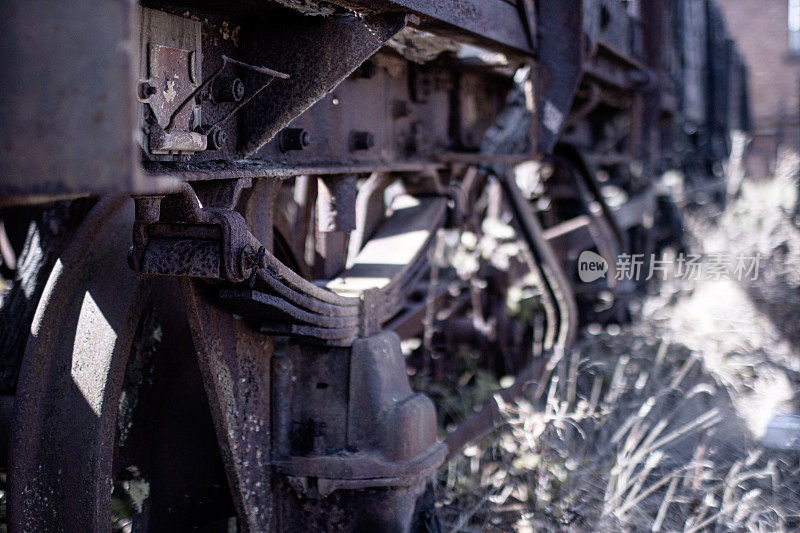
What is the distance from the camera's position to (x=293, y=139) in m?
2.40

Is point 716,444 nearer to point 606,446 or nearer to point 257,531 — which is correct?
point 606,446

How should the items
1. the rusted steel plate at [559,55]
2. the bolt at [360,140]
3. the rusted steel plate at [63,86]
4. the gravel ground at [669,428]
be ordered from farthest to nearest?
the rusted steel plate at [559,55], the gravel ground at [669,428], the bolt at [360,140], the rusted steel plate at [63,86]

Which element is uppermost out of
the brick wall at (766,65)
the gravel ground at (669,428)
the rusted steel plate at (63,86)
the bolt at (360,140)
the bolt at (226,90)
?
the brick wall at (766,65)

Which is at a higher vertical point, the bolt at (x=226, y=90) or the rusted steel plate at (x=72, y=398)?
the bolt at (x=226, y=90)

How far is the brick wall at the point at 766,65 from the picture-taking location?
47.7ft

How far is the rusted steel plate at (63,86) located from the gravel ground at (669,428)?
2.03 meters

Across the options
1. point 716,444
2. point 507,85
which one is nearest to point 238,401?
point 716,444

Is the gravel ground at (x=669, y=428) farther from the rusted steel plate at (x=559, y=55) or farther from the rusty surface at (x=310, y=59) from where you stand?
the rusty surface at (x=310, y=59)

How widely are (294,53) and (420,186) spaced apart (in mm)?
1298

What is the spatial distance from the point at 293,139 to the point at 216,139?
359 mm
